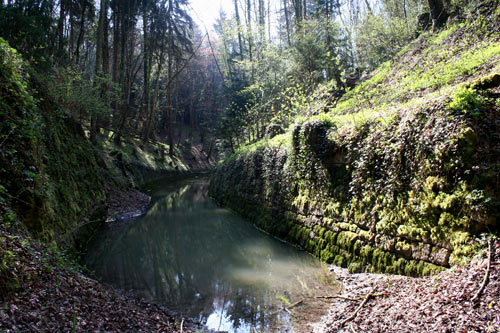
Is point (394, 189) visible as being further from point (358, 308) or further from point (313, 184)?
point (313, 184)

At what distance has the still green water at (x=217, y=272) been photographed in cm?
546

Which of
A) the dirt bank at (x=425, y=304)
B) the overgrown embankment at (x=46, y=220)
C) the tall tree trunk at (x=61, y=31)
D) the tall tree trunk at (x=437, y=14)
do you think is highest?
the tall tree trunk at (x=61, y=31)

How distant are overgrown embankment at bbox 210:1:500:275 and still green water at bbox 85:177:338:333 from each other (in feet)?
3.33

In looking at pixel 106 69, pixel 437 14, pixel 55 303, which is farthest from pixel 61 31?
pixel 437 14

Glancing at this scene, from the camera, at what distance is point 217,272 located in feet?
24.4

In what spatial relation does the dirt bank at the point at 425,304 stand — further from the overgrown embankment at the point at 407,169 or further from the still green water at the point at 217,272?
the still green water at the point at 217,272

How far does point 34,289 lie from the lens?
3398 millimetres

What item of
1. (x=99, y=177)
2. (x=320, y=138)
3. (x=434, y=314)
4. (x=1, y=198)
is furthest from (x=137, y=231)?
(x=434, y=314)

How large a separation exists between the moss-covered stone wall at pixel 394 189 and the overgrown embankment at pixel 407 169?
2 cm

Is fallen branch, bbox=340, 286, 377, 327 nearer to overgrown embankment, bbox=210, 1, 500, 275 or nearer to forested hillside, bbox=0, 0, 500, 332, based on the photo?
forested hillside, bbox=0, 0, 500, 332

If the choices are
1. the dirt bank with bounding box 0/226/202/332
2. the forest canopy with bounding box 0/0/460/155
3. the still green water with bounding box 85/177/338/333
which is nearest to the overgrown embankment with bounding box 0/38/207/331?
the dirt bank with bounding box 0/226/202/332

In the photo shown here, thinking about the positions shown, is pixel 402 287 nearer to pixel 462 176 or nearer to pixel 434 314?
pixel 434 314

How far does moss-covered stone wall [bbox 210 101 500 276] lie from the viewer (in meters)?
4.50

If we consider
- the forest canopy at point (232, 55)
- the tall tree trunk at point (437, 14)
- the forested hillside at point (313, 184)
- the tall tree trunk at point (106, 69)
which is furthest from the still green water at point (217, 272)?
the tall tree trunk at point (437, 14)
